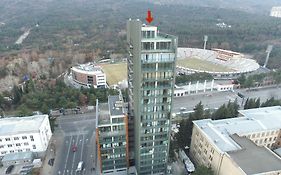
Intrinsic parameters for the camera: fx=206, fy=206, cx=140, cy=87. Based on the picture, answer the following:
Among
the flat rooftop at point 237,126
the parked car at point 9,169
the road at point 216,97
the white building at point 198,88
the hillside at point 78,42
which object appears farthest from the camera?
the hillside at point 78,42

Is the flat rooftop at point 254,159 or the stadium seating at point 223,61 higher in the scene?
the flat rooftop at point 254,159

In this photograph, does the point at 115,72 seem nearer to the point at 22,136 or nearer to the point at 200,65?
the point at 200,65

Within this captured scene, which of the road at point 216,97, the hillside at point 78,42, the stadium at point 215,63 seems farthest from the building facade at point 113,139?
the stadium at point 215,63

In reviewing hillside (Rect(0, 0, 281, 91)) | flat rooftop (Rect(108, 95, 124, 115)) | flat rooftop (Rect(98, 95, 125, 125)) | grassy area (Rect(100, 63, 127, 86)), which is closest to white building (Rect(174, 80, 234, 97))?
grassy area (Rect(100, 63, 127, 86))

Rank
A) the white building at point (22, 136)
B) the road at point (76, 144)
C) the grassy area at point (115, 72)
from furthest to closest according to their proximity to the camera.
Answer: the grassy area at point (115, 72)
the white building at point (22, 136)
the road at point (76, 144)

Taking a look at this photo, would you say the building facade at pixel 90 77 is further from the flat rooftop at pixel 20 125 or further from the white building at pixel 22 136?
the white building at pixel 22 136

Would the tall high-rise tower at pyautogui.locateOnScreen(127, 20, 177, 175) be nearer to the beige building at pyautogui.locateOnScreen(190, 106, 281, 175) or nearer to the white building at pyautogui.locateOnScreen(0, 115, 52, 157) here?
the beige building at pyautogui.locateOnScreen(190, 106, 281, 175)

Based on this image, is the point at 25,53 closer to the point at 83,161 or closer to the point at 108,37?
the point at 108,37
